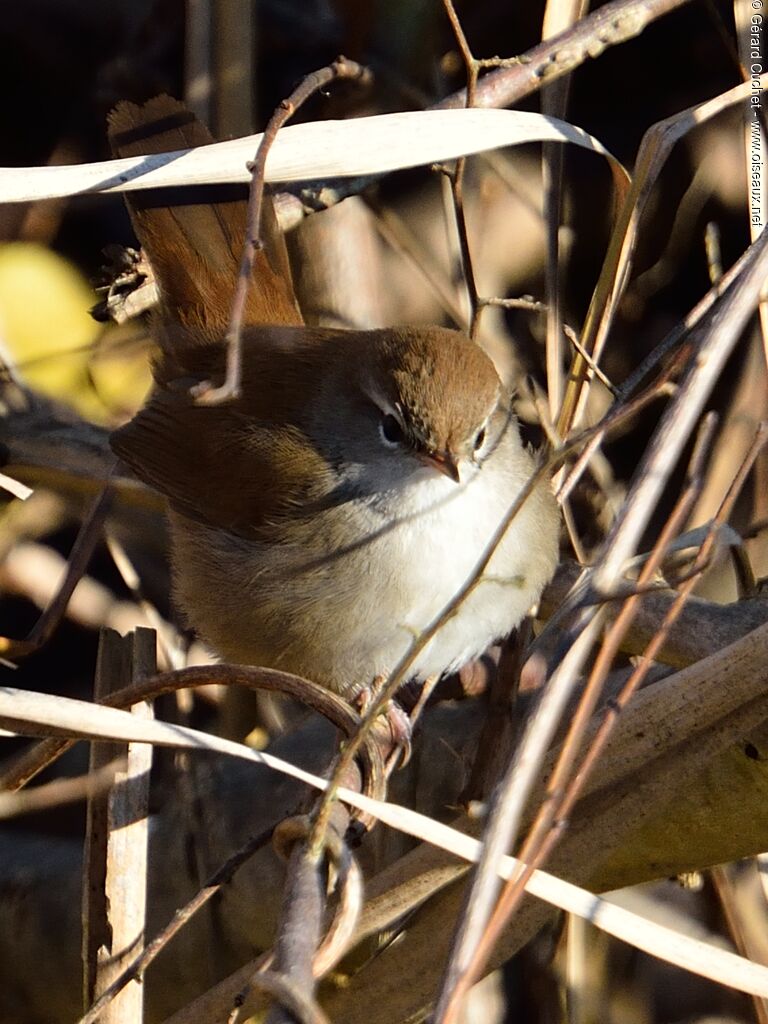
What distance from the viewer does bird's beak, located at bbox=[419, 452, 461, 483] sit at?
252 cm

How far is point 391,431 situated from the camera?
8.86ft

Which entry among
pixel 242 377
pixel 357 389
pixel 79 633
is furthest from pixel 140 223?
pixel 79 633

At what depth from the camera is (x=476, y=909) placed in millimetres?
1373

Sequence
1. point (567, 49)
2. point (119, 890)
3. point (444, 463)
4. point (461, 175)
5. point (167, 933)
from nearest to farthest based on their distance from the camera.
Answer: point (167, 933) < point (119, 890) < point (444, 463) < point (461, 175) < point (567, 49)

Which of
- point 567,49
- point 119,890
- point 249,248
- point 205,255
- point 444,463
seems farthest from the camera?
point 205,255

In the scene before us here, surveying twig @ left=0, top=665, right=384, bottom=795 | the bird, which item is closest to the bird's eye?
the bird

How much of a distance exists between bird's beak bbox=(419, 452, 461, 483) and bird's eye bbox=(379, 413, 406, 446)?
0.10 meters

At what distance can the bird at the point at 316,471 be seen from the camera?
2604mm

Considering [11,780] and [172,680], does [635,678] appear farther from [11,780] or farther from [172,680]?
[11,780]

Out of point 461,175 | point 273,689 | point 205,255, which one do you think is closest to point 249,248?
point 273,689

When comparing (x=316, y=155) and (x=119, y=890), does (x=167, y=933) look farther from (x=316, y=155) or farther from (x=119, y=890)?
(x=316, y=155)

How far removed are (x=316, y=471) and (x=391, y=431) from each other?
21cm

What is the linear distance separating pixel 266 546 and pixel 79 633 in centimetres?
186

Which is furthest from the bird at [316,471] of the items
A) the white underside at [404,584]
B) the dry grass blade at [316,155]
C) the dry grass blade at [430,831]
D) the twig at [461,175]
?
the dry grass blade at [430,831]
